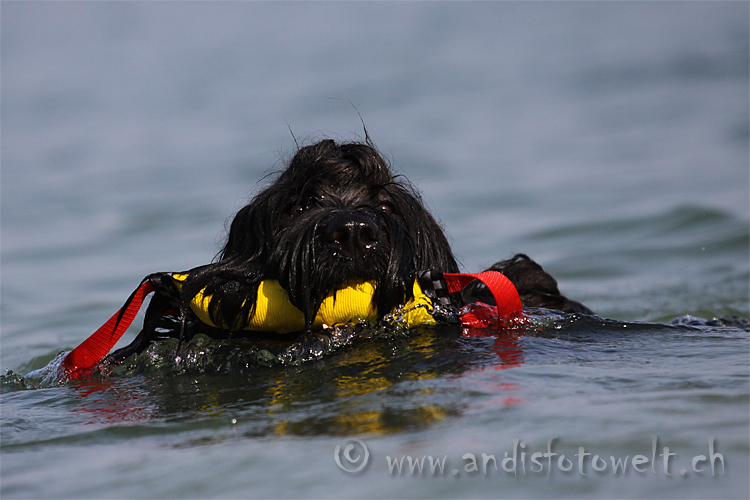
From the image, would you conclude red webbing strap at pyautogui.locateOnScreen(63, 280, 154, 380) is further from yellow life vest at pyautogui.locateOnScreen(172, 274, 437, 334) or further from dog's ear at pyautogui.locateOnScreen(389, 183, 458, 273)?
dog's ear at pyautogui.locateOnScreen(389, 183, 458, 273)

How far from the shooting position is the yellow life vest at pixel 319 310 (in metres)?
4.17

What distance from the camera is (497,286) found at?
14.2ft

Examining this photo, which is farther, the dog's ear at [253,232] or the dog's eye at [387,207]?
the dog's eye at [387,207]

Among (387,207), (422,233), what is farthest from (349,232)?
(422,233)

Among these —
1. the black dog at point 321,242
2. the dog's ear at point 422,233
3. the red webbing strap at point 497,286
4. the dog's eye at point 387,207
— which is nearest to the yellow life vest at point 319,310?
the black dog at point 321,242

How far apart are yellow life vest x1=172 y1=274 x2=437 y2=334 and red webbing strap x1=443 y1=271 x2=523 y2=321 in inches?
7.1

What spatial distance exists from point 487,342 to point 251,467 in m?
1.84

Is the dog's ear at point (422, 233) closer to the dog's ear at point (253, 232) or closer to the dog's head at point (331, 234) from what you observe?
the dog's head at point (331, 234)

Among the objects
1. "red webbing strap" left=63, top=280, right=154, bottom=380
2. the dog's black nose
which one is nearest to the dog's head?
the dog's black nose

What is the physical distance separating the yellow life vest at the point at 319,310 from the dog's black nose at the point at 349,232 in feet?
0.80

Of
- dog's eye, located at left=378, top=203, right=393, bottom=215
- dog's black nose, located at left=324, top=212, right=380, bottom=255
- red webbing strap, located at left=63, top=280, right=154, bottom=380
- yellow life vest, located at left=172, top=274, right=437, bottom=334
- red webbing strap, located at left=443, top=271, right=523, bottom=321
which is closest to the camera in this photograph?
dog's black nose, located at left=324, top=212, right=380, bottom=255

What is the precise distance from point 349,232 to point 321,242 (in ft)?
0.51

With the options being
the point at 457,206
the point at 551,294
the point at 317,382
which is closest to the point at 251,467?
the point at 317,382

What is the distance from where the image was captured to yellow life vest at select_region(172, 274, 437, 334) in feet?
13.7
